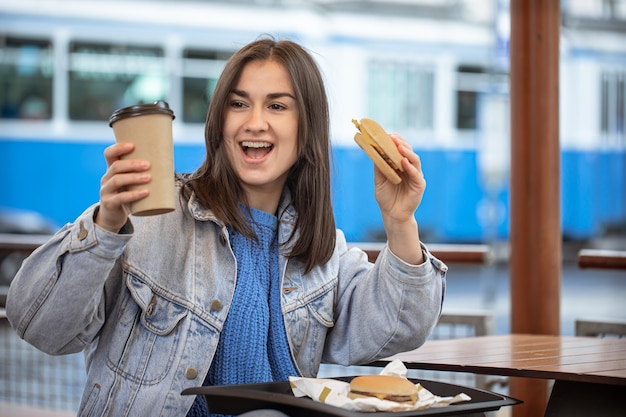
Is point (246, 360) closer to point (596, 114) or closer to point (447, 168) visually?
point (447, 168)

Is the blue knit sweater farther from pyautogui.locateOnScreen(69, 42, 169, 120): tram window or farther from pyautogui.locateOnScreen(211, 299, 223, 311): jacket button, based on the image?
pyautogui.locateOnScreen(69, 42, 169, 120): tram window

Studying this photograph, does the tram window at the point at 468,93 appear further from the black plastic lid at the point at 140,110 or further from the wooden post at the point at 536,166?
the black plastic lid at the point at 140,110

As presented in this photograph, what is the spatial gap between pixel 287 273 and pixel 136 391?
0.46m

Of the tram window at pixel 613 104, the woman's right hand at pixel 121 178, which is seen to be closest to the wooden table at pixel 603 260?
the woman's right hand at pixel 121 178

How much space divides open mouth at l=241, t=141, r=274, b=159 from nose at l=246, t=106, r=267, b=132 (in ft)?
0.12

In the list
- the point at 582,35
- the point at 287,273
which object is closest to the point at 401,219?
the point at 287,273

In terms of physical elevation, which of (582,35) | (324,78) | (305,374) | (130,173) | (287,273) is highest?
(582,35)

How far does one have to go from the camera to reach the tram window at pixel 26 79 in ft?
33.5

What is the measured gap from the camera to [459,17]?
39.4ft

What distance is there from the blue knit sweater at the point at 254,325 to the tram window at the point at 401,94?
31.4 feet

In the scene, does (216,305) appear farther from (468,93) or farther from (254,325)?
(468,93)

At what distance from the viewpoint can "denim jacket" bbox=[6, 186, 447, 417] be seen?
1.80 m

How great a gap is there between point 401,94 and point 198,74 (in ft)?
8.89

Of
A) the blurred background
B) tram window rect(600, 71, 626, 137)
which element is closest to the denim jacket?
the blurred background
